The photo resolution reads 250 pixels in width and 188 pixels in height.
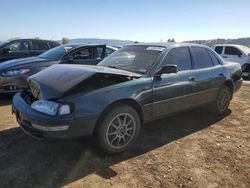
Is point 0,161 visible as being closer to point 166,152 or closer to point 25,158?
point 25,158

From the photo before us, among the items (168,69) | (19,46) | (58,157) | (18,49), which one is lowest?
(58,157)

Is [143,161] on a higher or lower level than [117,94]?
lower

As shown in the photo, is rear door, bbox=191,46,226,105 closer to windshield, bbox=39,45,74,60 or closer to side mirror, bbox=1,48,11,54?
windshield, bbox=39,45,74,60

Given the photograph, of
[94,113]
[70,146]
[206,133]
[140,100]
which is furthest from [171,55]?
[70,146]

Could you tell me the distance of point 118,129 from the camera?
13.6ft

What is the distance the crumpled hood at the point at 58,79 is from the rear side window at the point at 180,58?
0.80 meters

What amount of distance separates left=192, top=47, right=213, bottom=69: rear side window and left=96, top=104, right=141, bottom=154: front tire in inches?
76.1

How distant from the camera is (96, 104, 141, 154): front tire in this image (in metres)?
3.94

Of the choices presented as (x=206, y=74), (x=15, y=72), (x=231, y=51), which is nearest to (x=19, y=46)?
(x=15, y=72)

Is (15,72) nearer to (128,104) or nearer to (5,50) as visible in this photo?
(5,50)

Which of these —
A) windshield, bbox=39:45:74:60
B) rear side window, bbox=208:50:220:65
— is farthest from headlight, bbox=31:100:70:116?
windshield, bbox=39:45:74:60

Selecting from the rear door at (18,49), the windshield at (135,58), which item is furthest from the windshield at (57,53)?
the rear door at (18,49)

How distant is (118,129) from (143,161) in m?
0.56

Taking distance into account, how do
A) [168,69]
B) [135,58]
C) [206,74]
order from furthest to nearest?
[206,74], [135,58], [168,69]
